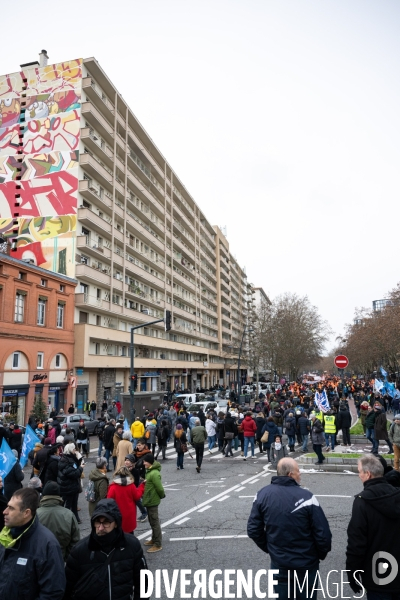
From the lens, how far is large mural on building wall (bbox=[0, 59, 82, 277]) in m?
33.2

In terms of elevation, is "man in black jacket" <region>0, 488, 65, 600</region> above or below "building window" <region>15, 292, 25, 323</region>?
below

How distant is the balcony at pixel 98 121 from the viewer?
3500 centimetres

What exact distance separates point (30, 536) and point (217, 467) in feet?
38.6

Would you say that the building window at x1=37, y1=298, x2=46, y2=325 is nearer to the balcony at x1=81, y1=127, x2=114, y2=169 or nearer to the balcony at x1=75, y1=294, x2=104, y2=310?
the balcony at x1=75, y1=294, x2=104, y2=310

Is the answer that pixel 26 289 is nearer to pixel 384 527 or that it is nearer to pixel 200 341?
pixel 384 527

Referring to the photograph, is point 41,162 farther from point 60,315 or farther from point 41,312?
point 41,312

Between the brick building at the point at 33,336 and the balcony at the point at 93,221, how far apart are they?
17.1 feet

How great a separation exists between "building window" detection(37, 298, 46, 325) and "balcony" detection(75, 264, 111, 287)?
434cm

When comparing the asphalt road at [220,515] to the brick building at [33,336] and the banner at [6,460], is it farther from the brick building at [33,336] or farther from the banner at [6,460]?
the brick building at [33,336]

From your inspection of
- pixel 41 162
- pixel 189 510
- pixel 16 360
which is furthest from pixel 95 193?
pixel 189 510

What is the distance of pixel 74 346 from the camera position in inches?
1270

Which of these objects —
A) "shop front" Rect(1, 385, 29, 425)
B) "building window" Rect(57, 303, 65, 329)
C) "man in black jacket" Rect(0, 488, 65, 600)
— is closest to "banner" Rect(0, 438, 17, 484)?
"man in black jacket" Rect(0, 488, 65, 600)

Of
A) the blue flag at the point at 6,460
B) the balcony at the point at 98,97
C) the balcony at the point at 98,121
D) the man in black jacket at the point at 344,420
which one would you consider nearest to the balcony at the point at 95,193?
the balcony at the point at 98,121

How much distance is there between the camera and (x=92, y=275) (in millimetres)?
34094
